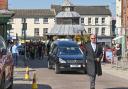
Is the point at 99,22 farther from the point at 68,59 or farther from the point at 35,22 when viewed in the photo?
the point at 68,59

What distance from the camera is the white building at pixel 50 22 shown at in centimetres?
12188

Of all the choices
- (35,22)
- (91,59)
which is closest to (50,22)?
(35,22)

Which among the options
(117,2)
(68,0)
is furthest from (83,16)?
(117,2)

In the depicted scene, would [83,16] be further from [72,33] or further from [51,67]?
[51,67]

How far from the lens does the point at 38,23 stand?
12238 cm

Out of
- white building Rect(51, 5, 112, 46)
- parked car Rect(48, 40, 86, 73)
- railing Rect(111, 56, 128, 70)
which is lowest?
railing Rect(111, 56, 128, 70)

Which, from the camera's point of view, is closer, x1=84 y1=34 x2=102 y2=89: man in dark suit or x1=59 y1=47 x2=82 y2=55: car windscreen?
x1=84 y1=34 x2=102 y2=89: man in dark suit

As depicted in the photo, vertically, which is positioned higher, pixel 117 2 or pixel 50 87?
pixel 117 2

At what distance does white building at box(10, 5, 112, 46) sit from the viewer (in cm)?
12188

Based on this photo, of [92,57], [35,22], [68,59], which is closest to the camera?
[92,57]

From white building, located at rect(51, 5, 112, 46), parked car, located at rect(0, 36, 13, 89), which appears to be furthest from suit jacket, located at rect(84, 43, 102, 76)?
white building, located at rect(51, 5, 112, 46)

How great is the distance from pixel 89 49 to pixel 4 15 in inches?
845

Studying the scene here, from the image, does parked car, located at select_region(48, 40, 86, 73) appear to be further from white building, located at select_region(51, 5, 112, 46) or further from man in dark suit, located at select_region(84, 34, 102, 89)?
white building, located at select_region(51, 5, 112, 46)

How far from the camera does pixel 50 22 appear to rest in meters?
124
